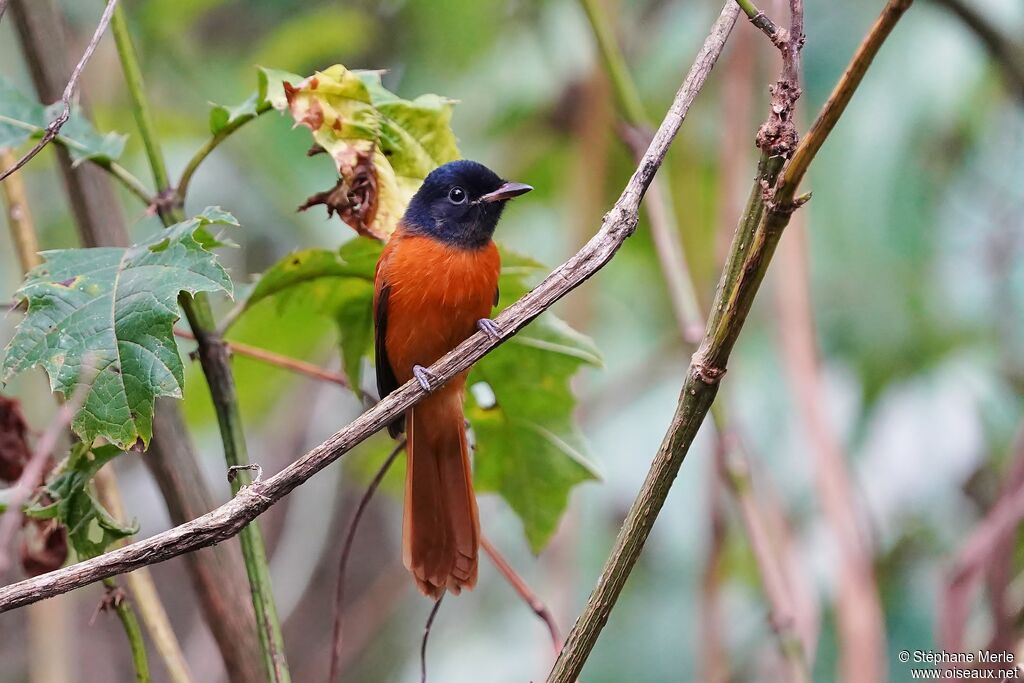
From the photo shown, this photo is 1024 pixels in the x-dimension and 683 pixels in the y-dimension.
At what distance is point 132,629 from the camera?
73.8 inches

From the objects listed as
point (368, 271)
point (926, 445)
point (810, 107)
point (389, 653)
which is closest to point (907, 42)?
point (810, 107)

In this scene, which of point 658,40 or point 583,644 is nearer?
point 583,644

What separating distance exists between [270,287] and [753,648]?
2.53 m

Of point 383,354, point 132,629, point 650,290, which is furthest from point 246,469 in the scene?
point 650,290

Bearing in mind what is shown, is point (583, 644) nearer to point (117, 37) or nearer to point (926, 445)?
point (117, 37)

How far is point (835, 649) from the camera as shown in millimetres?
3877

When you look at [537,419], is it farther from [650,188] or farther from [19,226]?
[19,226]

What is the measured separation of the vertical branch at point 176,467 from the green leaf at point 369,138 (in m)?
0.47

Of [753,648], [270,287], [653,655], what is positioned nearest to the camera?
[270,287]

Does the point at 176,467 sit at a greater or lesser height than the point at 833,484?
greater

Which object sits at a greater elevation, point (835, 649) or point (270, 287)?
point (270, 287)

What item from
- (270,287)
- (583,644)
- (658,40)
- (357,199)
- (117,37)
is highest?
(658,40)

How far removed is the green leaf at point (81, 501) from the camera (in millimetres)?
1780

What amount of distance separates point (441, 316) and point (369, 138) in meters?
0.88
